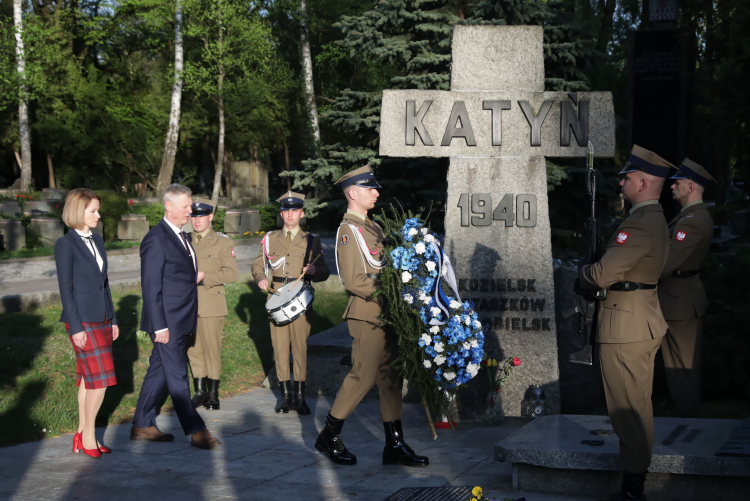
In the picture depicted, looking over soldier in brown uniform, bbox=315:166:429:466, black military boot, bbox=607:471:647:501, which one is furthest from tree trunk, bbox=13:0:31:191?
black military boot, bbox=607:471:647:501

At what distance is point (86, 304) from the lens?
5957 mm

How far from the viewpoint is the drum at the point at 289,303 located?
7.41m

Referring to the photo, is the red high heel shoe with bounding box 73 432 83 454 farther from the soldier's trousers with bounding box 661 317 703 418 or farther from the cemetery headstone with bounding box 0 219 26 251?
the cemetery headstone with bounding box 0 219 26 251

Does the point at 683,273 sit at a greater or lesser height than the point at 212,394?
greater

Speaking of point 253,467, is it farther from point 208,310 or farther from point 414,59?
point 414,59

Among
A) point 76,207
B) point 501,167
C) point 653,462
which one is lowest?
point 653,462

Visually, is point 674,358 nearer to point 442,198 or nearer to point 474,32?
point 474,32

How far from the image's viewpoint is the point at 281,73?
38.9 meters

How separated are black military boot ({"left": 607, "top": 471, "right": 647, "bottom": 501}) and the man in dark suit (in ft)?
10.4

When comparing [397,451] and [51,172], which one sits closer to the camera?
[397,451]

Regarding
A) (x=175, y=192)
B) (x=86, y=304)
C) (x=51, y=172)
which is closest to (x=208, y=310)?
(x=175, y=192)

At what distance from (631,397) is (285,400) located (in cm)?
379

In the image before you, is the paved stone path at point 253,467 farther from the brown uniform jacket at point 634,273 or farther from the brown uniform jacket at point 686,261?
the brown uniform jacket at point 686,261

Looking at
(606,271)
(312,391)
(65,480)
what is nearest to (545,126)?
(606,271)
